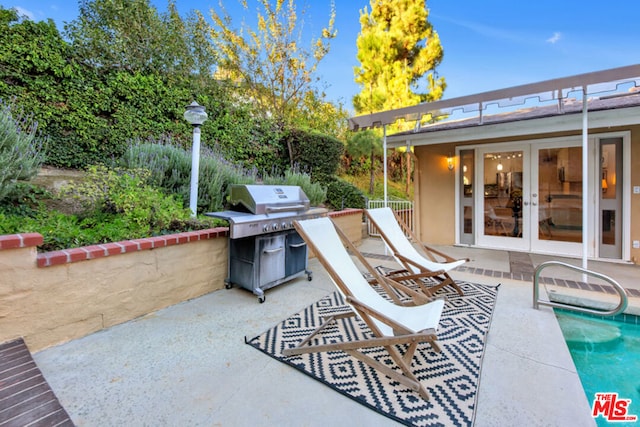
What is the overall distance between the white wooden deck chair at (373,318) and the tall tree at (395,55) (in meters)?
10.7

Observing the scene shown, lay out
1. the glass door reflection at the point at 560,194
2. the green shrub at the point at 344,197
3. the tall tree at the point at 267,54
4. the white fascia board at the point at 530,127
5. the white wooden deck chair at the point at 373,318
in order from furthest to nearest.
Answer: the tall tree at the point at 267,54 < the green shrub at the point at 344,197 < the glass door reflection at the point at 560,194 < the white fascia board at the point at 530,127 < the white wooden deck chair at the point at 373,318

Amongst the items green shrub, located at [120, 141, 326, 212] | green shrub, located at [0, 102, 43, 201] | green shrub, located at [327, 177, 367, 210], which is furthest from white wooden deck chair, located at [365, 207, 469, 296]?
green shrub, located at [0, 102, 43, 201]

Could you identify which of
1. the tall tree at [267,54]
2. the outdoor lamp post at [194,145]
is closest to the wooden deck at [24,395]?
the outdoor lamp post at [194,145]

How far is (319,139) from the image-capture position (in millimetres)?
8883

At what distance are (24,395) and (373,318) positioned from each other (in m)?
2.48

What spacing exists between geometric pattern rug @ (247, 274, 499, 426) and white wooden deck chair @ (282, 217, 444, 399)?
0.08m

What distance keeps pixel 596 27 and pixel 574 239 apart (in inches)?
324

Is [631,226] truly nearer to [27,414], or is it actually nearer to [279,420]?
[279,420]

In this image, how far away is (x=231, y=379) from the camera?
218 cm

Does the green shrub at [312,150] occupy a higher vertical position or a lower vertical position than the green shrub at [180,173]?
higher

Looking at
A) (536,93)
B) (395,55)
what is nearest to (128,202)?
(536,93)

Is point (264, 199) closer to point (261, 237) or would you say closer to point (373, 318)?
point (261, 237)

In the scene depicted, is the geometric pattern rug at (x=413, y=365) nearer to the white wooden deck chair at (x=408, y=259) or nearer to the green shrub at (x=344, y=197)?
the white wooden deck chair at (x=408, y=259)

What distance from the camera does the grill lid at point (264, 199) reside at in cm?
376
